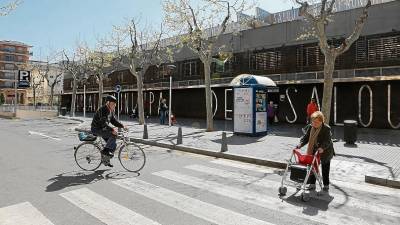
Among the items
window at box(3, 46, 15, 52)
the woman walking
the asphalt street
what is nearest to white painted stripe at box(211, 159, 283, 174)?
the asphalt street

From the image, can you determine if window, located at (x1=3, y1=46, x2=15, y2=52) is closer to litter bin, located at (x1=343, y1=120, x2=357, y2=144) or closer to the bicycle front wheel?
the bicycle front wheel

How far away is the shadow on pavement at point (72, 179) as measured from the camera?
726cm

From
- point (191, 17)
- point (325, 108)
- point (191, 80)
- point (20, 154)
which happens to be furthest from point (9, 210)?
point (191, 80)

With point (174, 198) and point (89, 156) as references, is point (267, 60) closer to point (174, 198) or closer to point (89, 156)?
point (89, 156)

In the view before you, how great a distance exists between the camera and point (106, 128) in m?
8.67

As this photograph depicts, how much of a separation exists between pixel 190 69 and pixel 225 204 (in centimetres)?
2561

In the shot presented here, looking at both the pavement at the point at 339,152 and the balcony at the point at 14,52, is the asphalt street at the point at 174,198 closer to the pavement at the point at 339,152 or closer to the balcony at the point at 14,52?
the pavement at the point at 339,152

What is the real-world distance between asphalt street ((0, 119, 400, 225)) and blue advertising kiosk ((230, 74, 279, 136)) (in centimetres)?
657

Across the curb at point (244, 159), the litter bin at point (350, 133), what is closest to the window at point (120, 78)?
the curb at point (244, 159)

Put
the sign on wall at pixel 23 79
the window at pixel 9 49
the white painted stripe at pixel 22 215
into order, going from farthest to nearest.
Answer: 1. the window at pixel 9 49
2. the sign on wall at pixel 23 79
3. the white painted stripe at pixel 22 215

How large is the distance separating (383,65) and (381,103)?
2038mm

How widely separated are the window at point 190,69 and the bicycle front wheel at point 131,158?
21773 mm

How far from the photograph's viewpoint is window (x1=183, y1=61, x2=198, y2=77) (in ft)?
100

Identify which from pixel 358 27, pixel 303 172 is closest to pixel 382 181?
pixel 303 172
